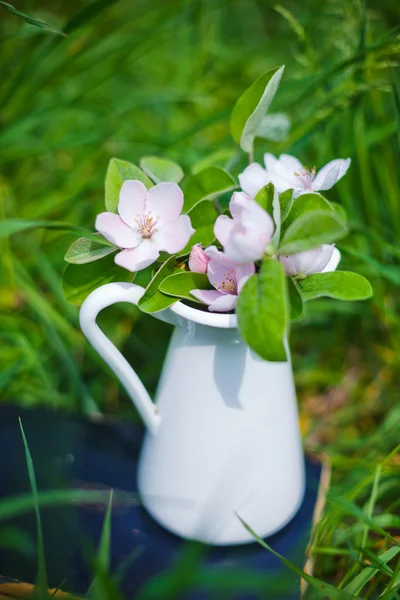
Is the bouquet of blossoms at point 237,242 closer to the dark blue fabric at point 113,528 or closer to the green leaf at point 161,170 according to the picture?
the green leaf at point 161,170

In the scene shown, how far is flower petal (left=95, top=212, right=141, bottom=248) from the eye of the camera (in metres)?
0.51

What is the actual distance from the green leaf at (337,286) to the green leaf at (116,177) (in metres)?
0.21

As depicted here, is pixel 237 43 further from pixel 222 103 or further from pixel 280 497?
→ pixel 280 497

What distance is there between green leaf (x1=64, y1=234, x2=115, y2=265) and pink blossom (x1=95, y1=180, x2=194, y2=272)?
19 mm

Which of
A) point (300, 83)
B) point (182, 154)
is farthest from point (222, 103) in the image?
point (300, 83)

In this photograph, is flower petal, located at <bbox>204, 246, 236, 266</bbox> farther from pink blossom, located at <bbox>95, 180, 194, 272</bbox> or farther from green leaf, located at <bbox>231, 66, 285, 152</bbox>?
green leaf, located at <bbox>231, 66, 285, 152</bbox>

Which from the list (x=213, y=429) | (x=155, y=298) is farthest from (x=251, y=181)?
(x=213, y=429)

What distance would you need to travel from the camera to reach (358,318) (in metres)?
1.09

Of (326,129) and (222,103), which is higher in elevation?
(222,103)

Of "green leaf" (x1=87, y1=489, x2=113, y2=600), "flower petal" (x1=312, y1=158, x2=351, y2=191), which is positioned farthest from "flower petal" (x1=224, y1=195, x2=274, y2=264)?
"green leaf" (x1=87, y1=489, x2=113, y2=600)

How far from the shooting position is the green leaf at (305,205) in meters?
0.49

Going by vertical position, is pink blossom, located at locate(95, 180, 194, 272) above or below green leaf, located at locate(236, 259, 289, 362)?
above

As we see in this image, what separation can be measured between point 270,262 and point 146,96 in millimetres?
814

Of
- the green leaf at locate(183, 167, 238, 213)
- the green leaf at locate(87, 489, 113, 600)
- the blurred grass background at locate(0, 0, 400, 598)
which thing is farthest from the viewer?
the blurred grass background at locate(0, 0, 400, 598)
